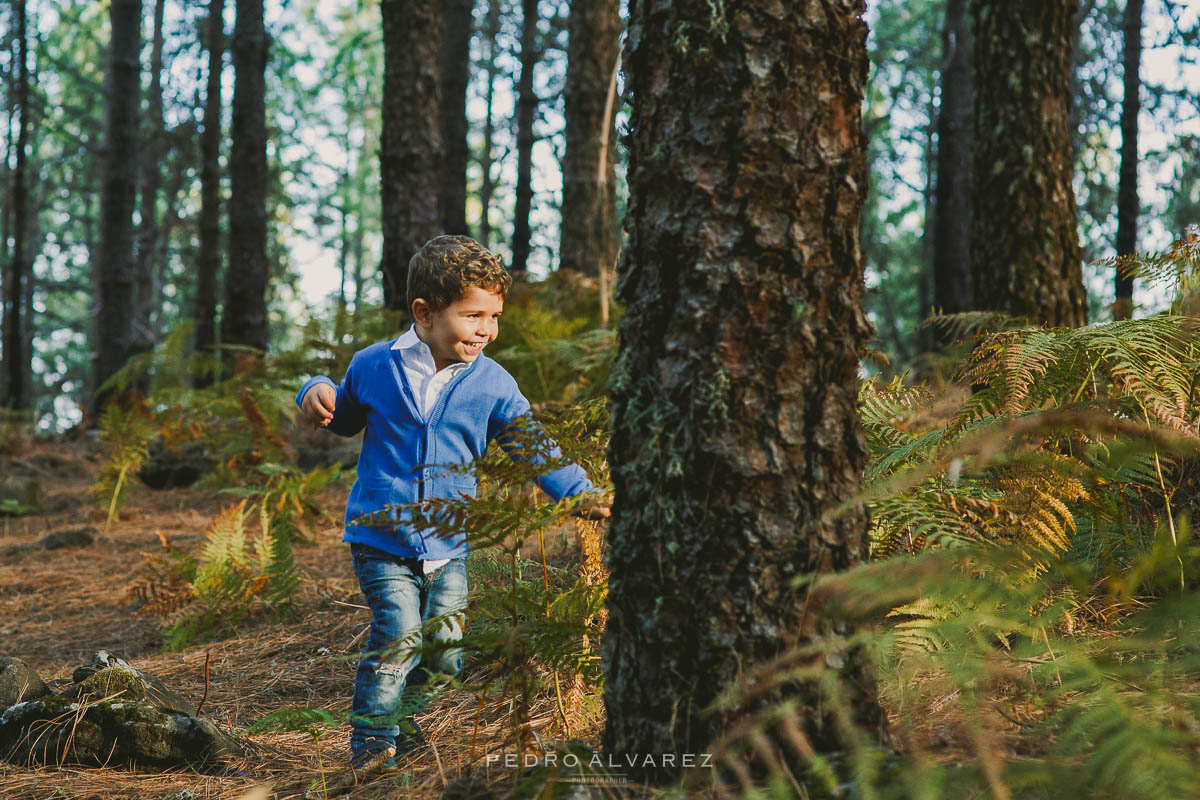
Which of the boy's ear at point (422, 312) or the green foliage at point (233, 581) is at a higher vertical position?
the boy's ear at point (422, 312)

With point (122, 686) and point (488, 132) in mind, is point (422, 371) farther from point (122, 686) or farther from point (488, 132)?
point (488, 132)

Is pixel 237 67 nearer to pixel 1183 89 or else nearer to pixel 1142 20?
pixel 1142 20

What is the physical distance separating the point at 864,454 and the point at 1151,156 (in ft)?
63.9

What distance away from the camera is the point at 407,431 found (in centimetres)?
269

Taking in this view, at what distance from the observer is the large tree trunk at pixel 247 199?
10.2 m

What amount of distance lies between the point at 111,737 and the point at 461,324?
63.2 inches

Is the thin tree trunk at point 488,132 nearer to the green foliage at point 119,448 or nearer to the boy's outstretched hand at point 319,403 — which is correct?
the green foliage at point 119,448

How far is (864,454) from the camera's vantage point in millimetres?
1685

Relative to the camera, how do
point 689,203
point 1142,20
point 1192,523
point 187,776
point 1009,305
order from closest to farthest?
point 689,203
point 187,776
point 1192,523
point 1009,305
point 1142,20

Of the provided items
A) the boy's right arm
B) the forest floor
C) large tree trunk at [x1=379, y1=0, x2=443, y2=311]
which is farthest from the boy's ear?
large tree trunk at [x1=379, y1=0, x2=443, y2=311]

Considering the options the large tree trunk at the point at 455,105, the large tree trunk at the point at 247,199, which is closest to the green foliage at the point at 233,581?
the large tree trunk at the point at 247,199

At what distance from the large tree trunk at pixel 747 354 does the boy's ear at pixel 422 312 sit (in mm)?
1274

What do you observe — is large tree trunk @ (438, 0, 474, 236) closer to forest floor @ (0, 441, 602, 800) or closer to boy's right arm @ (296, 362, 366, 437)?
forest floor @ (0, 441, 602, 800)

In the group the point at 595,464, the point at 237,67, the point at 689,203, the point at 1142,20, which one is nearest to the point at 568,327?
the point at 595,464
